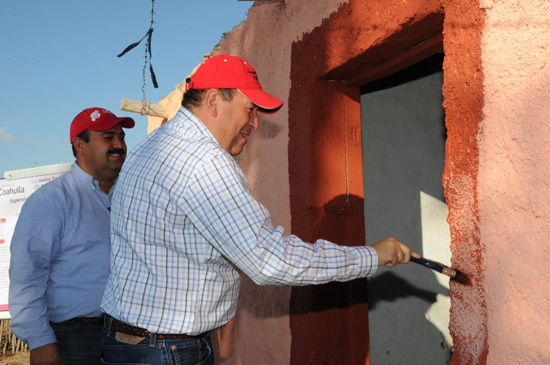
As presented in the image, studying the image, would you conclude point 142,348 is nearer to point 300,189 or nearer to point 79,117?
point 300,189

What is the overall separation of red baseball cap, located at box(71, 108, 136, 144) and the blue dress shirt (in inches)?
13.4

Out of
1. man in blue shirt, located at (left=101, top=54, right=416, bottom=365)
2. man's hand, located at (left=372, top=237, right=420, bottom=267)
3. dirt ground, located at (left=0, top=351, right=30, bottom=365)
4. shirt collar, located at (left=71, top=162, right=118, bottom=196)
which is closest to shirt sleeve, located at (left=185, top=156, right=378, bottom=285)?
man in blue shirt, located at (left=101, top=54, right=416, bottom=365)

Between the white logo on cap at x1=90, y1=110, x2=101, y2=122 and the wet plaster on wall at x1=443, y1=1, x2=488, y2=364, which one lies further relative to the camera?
the white logo on cap at x1=90, y1=110, x2=101, y2=122

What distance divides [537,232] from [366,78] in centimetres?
140

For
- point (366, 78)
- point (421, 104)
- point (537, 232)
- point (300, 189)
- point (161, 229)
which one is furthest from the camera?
point (421, 104)

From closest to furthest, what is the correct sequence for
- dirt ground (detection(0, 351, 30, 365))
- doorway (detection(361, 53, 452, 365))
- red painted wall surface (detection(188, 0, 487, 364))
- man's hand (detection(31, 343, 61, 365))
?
red painted wall surface (detection(188, 0, 487, 364)) → man's hand (detection(31, 343, 61, 365)) → doorway (detection(361, 53, 452, 365)) → dirt ground (detection(0, 351, 30, 365))

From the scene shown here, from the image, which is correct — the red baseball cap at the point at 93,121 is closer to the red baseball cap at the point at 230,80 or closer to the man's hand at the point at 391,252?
the red baseball cap at the point at 230,80

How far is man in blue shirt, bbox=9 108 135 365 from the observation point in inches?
98.2

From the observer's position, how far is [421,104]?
4156mm

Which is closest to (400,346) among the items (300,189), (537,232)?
(300,189)

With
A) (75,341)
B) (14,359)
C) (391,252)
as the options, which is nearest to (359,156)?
(391,252)

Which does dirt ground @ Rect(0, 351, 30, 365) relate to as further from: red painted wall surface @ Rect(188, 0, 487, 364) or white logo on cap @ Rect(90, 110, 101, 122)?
white logo on cap @ Rect(90, 110, 101, 122)

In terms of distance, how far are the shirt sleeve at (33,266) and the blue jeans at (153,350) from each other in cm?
77

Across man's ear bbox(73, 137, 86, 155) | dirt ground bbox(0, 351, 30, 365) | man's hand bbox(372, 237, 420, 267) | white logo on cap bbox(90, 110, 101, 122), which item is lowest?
dirt ground bbox(0, 351, 30, 365)
